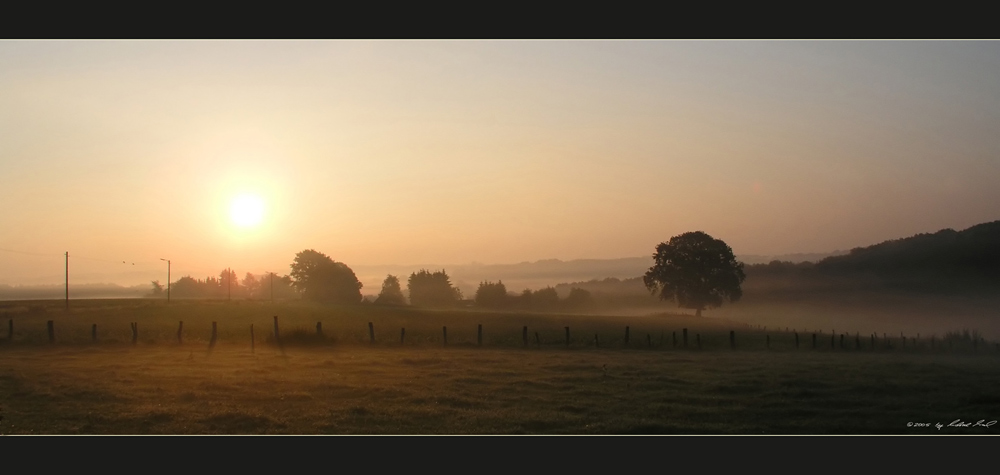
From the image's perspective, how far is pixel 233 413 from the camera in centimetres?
1714

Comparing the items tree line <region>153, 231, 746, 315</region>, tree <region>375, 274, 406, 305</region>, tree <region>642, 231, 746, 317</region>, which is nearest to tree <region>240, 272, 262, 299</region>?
tree line <region>153, 231, 746, 315</region>

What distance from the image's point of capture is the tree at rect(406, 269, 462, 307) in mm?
125312

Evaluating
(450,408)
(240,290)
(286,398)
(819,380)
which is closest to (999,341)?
(819,380)

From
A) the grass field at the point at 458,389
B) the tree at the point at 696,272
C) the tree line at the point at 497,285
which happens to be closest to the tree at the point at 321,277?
the tree line at the point at 497,285

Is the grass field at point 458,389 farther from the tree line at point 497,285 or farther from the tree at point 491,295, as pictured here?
the tree at point 491,295

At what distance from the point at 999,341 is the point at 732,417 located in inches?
1417

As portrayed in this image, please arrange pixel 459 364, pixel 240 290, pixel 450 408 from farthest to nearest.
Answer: pixel 240 290, pixel 459 364, pixel 450 408

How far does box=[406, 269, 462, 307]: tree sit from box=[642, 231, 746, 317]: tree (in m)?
52.5

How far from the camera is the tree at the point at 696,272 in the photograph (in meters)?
78.1

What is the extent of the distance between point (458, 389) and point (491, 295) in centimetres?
9110

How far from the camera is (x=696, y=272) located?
7781 centimetres

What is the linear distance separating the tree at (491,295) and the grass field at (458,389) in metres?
75.1

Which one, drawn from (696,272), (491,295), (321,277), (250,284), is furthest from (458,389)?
(250,284)

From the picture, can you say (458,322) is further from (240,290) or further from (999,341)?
(240,290)
